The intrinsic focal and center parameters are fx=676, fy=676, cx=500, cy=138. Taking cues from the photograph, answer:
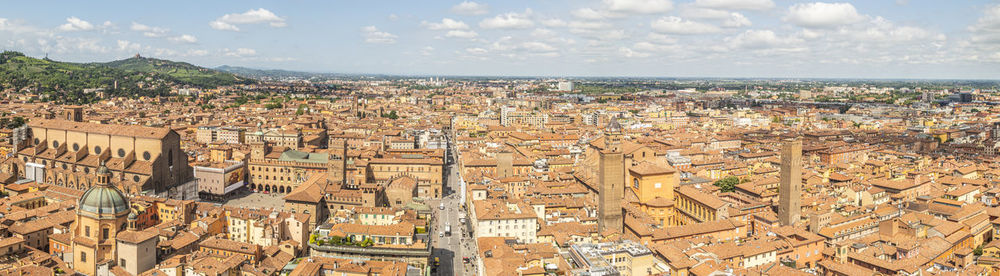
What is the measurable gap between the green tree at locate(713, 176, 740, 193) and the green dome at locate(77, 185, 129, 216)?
130 feet

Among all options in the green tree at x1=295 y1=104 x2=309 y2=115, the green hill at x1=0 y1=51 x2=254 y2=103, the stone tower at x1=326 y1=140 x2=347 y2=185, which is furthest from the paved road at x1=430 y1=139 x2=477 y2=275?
the green hill at x1=0 y1=51 x2=254 y2=103

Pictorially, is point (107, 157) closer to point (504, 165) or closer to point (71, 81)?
point (504, 165)

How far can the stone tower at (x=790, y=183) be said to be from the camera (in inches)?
1580

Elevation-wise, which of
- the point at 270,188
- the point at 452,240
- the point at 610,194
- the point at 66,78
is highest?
the point at 66,78

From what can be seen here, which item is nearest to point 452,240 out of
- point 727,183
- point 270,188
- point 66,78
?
point 270,188

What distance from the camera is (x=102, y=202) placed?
3197 centimetres

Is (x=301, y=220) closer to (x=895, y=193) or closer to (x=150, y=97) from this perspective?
(x=895, y=193)

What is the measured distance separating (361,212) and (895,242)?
2971cm

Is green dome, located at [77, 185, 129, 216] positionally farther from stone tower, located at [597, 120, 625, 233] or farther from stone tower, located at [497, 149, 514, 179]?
stone tower, located at [497, 149, 514, 179]

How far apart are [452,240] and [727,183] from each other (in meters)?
24.1

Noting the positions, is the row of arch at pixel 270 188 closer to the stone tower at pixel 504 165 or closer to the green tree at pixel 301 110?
the stone tower at pixel 504 165

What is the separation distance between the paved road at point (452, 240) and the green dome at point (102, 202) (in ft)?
51.5

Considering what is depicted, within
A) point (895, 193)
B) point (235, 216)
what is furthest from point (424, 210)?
point (895, 193)

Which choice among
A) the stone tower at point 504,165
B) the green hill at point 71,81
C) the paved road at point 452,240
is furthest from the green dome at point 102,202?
the green hill at point 71,81
